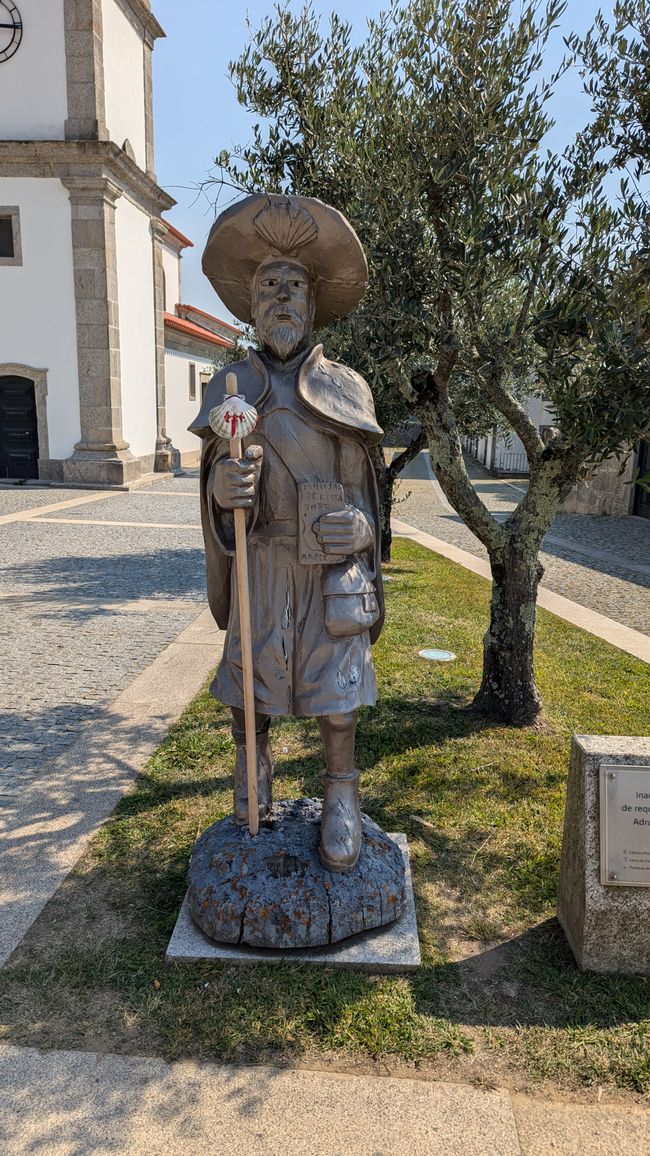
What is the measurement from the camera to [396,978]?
2.97 metres

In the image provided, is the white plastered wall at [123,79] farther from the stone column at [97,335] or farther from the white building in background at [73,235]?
the stone column at [97,335]

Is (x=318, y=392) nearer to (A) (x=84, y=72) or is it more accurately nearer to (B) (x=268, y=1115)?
(B) (x=268, y=1115)

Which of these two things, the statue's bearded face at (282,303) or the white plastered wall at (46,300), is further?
the white plastered wall at (46,300)

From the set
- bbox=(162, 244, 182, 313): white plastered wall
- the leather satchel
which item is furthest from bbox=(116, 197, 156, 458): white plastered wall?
the leather satchel

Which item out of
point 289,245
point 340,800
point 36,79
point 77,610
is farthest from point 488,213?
point 36,79

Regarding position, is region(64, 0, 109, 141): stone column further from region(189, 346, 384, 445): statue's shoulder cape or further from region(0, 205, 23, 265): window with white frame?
region(189, 346, 384, 445): statue's shoulder cape

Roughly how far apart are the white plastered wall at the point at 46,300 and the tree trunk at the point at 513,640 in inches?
598

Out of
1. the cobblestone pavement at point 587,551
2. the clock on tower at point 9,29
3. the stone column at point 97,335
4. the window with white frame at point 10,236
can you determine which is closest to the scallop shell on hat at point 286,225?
the cobblestone pavement at point 587,551

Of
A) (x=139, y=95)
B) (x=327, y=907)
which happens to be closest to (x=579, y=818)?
(x=327, y=907)

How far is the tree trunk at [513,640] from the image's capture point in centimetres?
512

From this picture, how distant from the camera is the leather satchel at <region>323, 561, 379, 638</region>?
3021 mm

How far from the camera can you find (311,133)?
16.5ft

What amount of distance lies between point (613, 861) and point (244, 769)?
1.51 m

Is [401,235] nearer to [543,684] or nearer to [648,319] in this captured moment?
[648,319]
